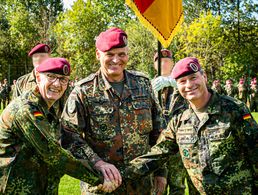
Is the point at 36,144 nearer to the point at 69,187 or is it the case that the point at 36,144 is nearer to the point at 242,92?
the point at 69,187

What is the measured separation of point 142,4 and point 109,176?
2.86 metres

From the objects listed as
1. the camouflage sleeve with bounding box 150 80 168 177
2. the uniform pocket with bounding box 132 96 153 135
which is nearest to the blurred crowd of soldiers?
the camouflage sleeve with bounding box 150 80 168 177

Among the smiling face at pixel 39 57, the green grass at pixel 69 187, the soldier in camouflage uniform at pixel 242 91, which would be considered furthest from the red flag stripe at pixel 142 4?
the soldier in camouflage uniform at pixel 242 91

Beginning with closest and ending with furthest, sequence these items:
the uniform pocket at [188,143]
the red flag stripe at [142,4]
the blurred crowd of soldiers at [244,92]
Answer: the uniform pocket at [188,143]
the red flag stripe at [142,4]
the blurred crowd of soldiers at [244,92]

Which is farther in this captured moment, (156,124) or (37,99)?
(156,124)

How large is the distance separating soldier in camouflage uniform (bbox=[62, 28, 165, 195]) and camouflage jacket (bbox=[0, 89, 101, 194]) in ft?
0.53

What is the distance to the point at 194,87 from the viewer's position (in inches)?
123

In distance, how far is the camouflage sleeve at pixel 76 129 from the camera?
3.31m

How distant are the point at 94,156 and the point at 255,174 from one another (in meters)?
1.28

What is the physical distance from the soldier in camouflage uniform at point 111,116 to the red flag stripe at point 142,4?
195 centimetres

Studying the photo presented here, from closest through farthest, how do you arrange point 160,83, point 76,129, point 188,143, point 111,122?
point 188,143
point 76,129
point 111,122
point 160,83

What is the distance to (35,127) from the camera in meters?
3.04

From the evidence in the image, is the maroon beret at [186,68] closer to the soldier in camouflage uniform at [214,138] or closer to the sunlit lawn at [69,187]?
the soldier in camouflage uniform at [214,138]

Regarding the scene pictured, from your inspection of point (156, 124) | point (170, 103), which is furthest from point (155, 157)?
point (170, 103)
